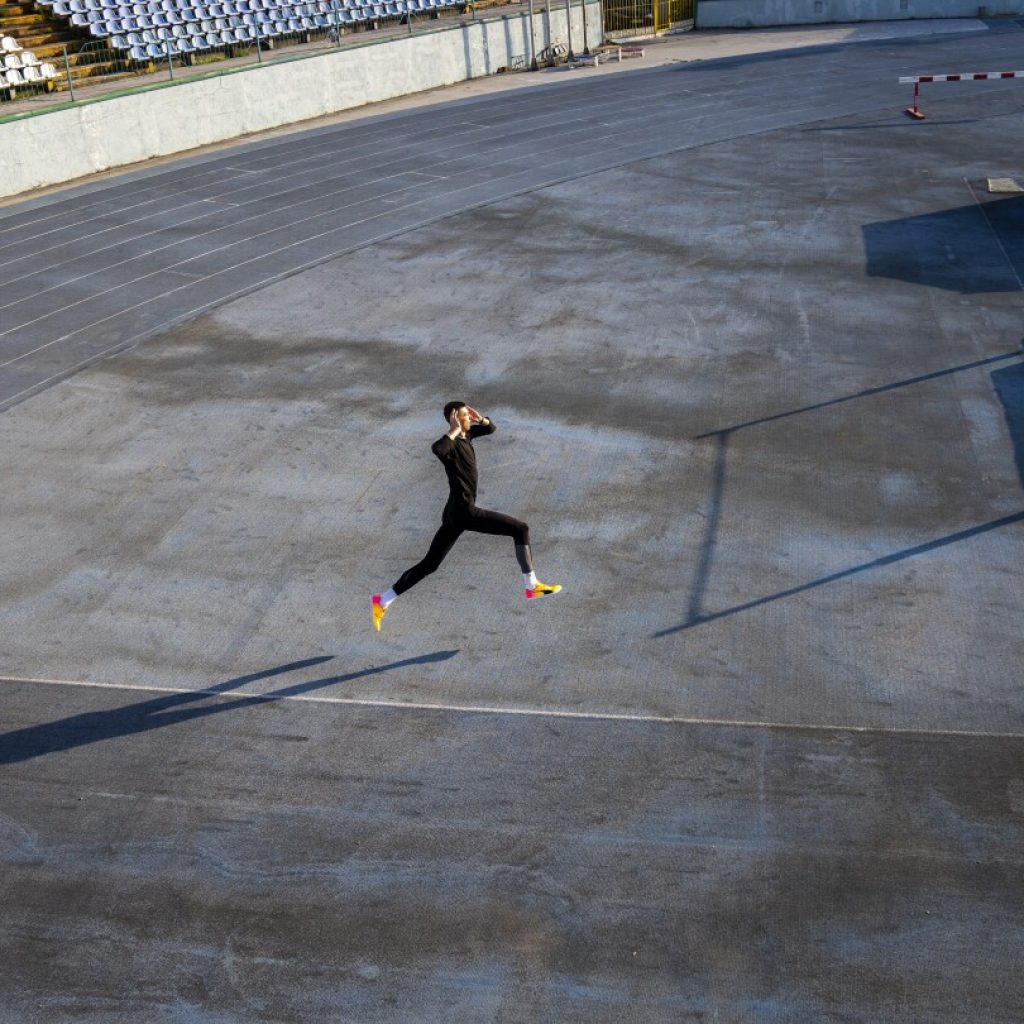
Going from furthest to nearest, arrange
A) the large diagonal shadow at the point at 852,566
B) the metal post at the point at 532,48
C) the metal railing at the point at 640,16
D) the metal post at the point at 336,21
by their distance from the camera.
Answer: the metal railing at the point at 640,16
the metal post at the point at 532,48
the metal post at the point at 336,21
the large diagonal shadow at the point at 852,566

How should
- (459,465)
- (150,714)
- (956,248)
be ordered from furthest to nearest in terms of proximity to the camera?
1. (956,248)
2. (459,465)
3. (150,714)

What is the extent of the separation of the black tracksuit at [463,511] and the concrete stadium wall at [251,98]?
57.5 feet

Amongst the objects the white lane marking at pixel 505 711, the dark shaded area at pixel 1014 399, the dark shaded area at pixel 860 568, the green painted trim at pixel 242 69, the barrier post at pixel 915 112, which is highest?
the green painted trim at pixel 242 69

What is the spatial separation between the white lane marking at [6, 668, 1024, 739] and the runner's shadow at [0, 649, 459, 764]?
0.10ft

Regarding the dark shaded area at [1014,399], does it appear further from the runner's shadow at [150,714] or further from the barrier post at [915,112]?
the barrier post at [915,112]

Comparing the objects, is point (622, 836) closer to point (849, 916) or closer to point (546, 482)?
point (849, 916)

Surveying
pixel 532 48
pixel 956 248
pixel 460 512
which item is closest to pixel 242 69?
pixel 532 48

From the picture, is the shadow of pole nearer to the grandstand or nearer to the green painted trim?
the green painted trim

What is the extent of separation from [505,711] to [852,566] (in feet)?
10.9

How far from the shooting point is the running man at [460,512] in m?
9.09

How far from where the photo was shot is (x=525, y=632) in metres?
9.32

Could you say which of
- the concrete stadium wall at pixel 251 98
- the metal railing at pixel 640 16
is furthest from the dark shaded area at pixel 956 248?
the metal railing at pixel 640 16

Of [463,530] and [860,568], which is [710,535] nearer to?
[860,568]

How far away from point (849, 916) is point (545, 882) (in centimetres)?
159
